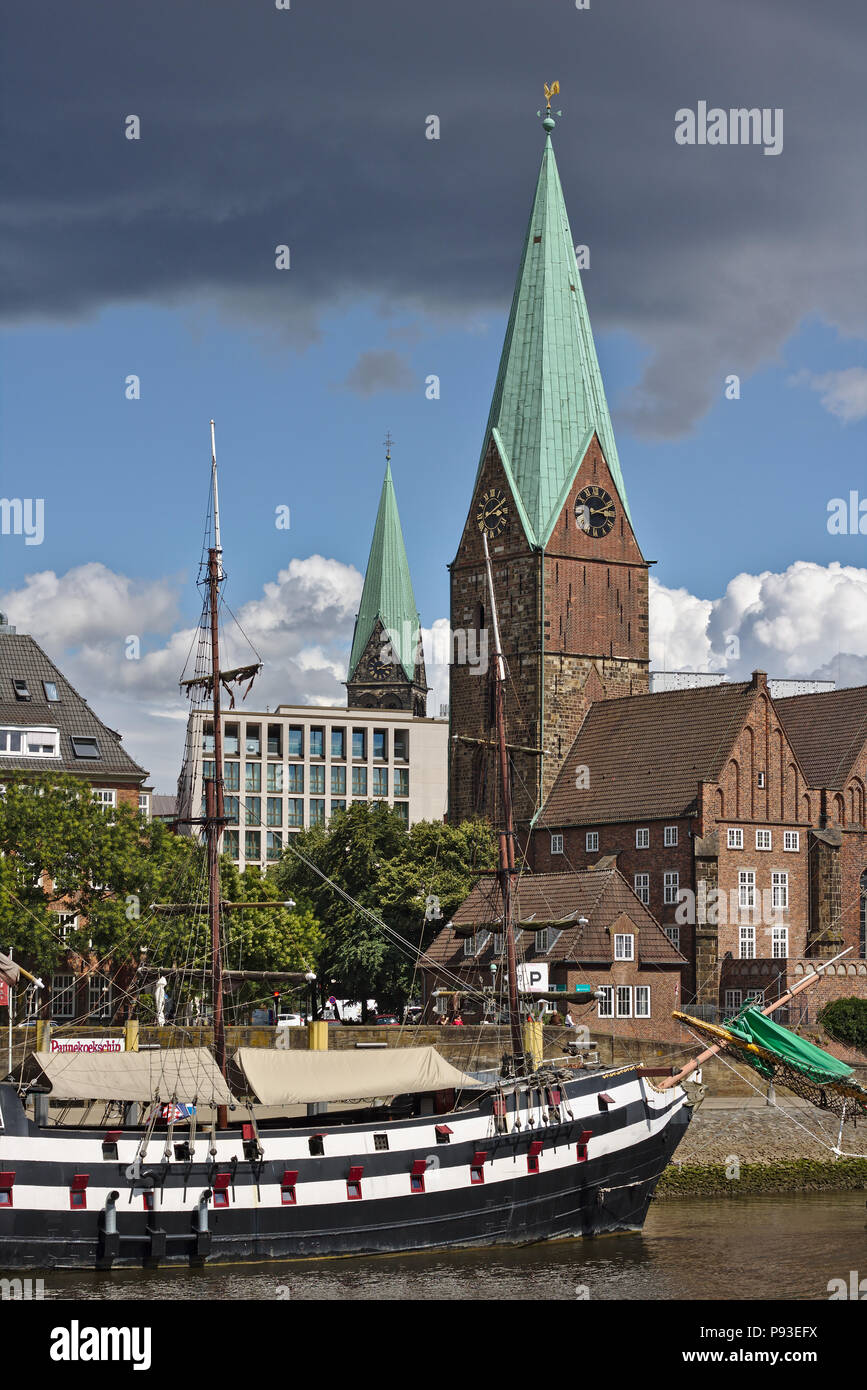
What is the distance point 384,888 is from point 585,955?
42.5 feet

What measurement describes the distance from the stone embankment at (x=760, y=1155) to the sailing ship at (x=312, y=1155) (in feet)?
23.9

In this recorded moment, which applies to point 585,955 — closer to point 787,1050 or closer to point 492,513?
point 787,1050

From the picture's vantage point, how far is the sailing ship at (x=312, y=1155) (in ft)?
143

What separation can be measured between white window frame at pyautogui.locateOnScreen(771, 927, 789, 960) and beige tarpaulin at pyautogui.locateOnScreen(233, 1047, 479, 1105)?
41.5 meters

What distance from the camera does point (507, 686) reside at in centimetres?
10431

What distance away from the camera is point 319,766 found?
17200cm

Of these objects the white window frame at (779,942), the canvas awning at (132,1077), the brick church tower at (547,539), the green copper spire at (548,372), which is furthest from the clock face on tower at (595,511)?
the canvas awning at (132,1077)

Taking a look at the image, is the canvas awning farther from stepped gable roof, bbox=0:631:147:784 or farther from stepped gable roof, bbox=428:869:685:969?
stepped gable roof, bbox=0:631:147:784

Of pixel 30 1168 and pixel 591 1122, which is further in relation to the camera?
pixel 591 1122

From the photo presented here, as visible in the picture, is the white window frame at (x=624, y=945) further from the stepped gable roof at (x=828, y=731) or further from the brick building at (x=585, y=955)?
the stepped gable roof at (x=828, y=731)

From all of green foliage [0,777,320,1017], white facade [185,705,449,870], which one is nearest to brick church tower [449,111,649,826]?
green foliage [0,777,320,1017]

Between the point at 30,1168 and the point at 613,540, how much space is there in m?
71.1
